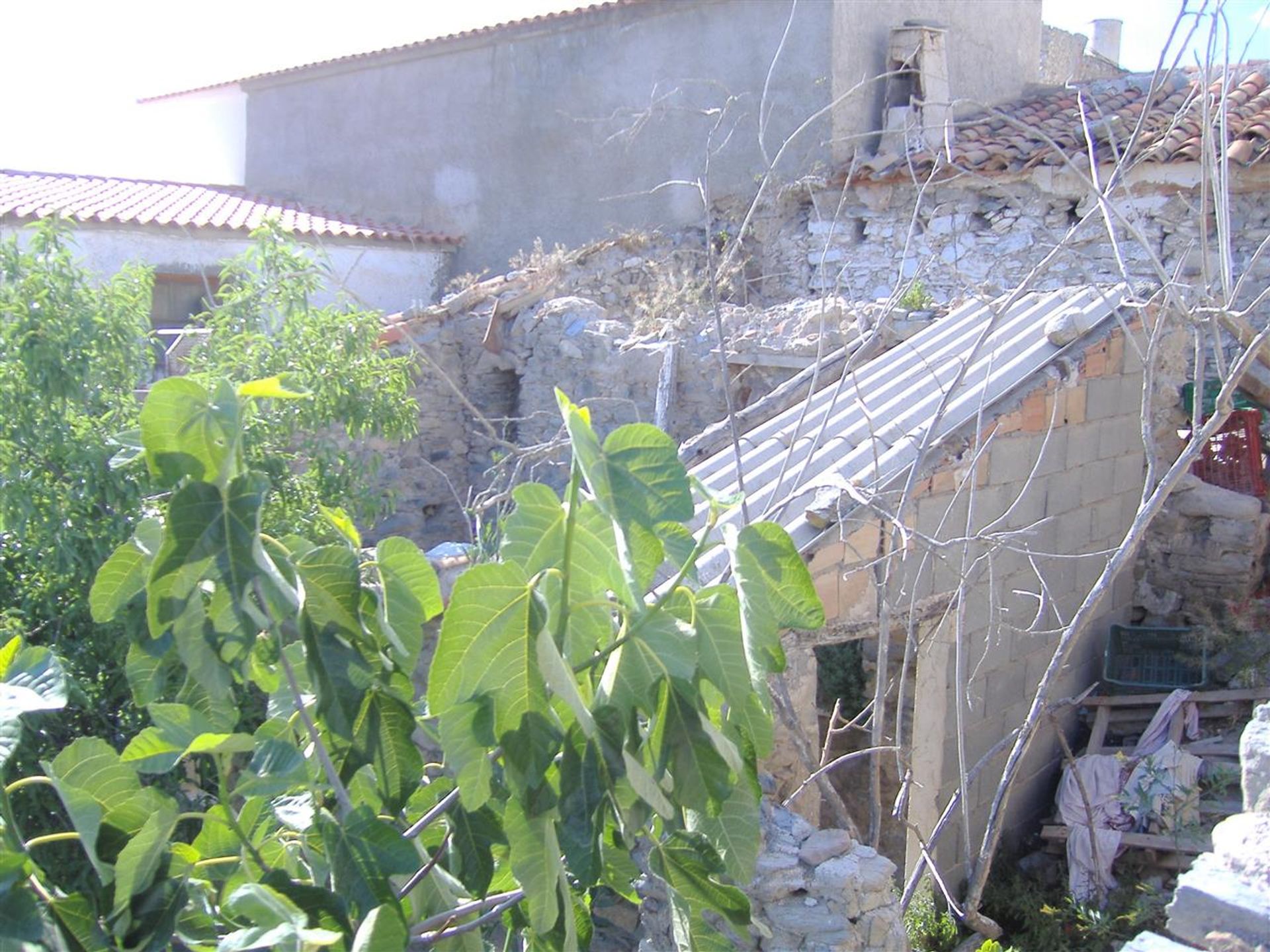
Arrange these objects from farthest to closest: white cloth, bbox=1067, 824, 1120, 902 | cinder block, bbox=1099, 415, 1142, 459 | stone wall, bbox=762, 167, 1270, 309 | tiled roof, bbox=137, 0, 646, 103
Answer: tiled roof, bbox=137, 0, 646, 103
stone wall, bbox=762, 167, 1270, 309
cinder block, bbox=1099, 415, 1142, 459
white cloth, bbox=1067, 824, 1120, 902

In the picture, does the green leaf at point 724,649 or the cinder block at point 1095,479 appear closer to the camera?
the green leaf at point 724,649

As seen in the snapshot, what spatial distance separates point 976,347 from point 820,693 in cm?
361

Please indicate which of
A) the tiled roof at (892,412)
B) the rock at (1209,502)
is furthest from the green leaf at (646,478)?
the rock at (1209,502)

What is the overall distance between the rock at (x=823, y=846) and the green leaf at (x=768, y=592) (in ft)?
4.98

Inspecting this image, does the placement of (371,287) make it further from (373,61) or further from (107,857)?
(107,857)

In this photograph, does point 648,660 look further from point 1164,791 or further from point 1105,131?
point 1105,131

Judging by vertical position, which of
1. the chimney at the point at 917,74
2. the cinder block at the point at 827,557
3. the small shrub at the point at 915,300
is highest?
the chimney at the point at 917,74

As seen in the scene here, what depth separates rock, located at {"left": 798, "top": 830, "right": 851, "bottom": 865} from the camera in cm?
303

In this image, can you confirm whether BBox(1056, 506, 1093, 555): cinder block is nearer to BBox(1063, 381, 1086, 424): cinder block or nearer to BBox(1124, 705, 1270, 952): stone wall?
BBox(1063, 381, 1086, 424): cinder block

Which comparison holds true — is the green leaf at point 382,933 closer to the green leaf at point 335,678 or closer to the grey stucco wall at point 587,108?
the green leaf at point 335,678

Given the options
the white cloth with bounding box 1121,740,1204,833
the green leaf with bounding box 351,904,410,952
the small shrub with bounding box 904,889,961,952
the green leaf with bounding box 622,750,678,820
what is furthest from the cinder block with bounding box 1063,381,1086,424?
the green leaf with bounding box 351,904,410,952

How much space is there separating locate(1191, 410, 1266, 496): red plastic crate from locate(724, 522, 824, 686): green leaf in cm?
619

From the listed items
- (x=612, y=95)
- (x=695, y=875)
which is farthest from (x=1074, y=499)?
(x=612, y=95)

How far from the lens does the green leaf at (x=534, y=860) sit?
1636 mm
